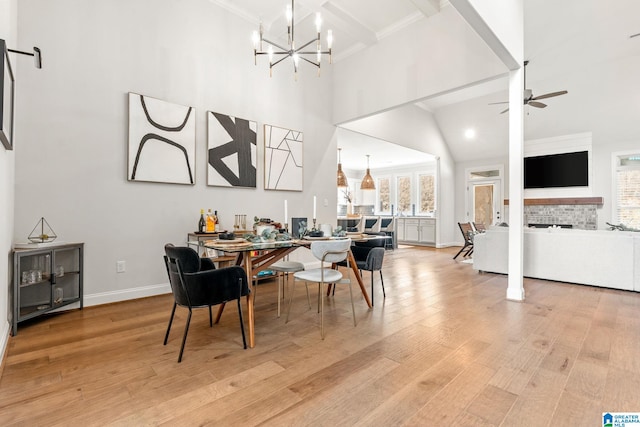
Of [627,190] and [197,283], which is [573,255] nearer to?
[627,190]

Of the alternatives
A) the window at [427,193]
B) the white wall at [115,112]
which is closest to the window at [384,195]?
the window at [427,193]

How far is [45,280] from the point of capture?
2723 mm

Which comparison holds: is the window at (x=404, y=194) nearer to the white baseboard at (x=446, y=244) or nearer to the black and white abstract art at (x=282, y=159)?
the white baseboard at (x=446, y=244)

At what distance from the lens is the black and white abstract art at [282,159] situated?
4.59 meters

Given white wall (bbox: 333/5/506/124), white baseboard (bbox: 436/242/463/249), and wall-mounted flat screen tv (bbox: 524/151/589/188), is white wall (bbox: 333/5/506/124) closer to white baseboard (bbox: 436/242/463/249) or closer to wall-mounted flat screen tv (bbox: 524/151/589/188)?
white baseboard (bbox: 436/242/463/249)

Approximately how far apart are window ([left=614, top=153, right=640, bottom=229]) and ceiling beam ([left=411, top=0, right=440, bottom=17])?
575cm


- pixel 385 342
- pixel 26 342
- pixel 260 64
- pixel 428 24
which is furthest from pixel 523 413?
pixel 260 64

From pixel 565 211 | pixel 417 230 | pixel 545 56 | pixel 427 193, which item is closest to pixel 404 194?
pixel 427 193

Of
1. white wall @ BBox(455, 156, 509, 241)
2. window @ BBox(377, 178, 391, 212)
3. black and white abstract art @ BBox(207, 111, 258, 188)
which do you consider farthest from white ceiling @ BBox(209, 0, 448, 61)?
window @ BBox(377, 178, 391, 212)

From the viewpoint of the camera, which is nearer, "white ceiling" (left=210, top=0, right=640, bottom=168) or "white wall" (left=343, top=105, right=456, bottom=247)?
"white ceiling" (left=210, top=0, right=640, bottom=168)

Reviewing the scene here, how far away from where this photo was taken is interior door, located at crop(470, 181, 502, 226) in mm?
8180

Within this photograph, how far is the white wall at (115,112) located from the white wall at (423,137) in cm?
254

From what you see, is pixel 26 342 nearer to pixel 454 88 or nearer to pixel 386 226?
pixel 454 88

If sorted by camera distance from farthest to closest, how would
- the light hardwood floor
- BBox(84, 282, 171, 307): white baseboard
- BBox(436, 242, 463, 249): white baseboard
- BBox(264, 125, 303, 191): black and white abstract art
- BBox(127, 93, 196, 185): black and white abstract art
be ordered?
BBox(436, 242, 463, 249): white baseboard → BBox(264, 125, 303, 191): black and white abstract art → BBox(127, 93, 196, 185): black and white abstract art → BBox(84, 282, 171, 307): white baseboard → the light hardwood floor
